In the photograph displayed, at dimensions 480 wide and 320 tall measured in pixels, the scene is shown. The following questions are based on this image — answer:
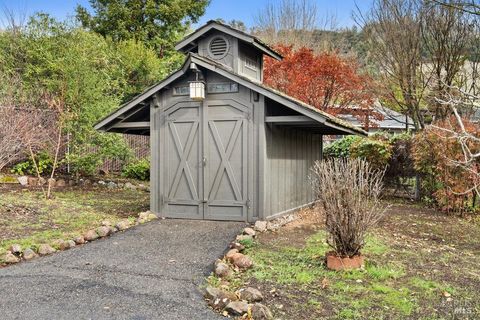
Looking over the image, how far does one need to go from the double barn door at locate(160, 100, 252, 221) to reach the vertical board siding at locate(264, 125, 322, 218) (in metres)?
0.48

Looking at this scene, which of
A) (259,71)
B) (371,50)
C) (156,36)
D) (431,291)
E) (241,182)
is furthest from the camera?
(156,36)

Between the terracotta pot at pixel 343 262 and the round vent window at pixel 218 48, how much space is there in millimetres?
5265

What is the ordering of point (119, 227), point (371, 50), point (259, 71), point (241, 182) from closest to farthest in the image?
1. point (119, 227)
2. point (241, 182)
3. point (259, 71)
4. point (371, 50)

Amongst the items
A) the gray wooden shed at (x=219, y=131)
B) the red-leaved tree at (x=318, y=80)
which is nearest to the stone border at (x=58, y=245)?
the gray wooden shed at (x=219, y=131)

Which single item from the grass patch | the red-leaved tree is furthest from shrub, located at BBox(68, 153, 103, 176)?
the red-leaved tree

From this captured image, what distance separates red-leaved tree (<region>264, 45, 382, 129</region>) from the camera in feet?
50.4

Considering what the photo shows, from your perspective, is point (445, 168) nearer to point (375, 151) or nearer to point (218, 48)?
point (375, 151)

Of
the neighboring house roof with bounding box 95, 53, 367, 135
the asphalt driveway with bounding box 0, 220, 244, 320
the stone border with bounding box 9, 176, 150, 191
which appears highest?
the neighboring house roof with bounding box 95, 53, 367, 135

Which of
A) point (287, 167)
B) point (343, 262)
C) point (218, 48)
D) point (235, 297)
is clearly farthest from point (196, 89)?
point (235, 297)

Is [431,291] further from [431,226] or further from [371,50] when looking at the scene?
[371,50]

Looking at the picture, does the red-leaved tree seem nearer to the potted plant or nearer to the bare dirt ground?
the bare dirt ground

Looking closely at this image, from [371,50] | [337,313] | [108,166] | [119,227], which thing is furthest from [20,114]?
[371,50]

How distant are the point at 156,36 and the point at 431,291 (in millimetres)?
20625

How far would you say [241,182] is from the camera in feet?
27.4
